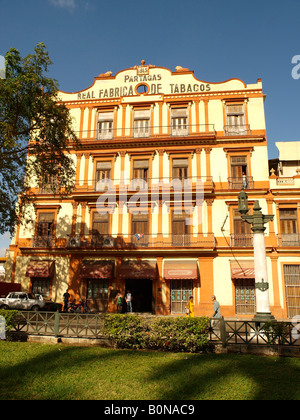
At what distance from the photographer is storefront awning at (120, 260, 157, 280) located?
72.0ft

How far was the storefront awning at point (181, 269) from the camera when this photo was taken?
847 inches

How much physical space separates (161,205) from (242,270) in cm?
693

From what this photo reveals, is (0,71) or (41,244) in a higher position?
(0,71)

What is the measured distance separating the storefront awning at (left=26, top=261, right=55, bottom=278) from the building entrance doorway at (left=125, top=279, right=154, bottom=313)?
541 centimetres

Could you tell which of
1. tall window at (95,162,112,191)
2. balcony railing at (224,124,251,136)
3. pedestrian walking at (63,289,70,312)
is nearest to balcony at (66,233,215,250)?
pedestrian walking at (63,289,70,312)

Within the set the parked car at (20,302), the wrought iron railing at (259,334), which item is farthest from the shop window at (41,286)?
the wrought iron railing at (259,334)

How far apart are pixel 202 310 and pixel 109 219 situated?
888 centimetres

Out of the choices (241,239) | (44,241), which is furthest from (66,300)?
(241,239)

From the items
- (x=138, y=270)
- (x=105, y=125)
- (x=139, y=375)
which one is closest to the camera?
(x=139, y=375)

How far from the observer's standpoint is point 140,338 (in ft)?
34.3

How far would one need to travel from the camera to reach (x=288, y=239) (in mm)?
22109

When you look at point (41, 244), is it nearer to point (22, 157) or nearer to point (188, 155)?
point (22, 157)

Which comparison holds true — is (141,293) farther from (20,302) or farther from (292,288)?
(292,288)
